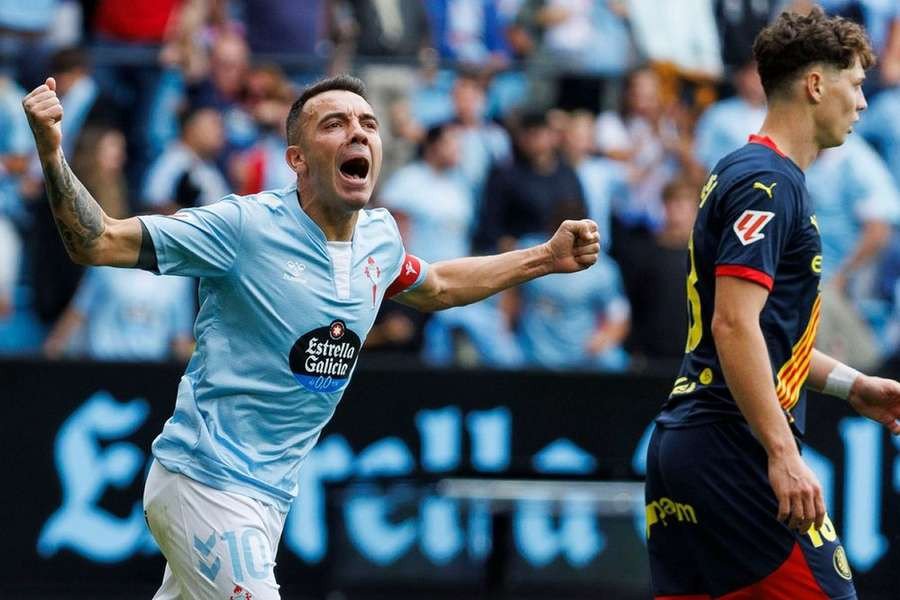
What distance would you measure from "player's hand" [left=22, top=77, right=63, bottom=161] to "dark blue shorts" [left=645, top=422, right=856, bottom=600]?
7.14 ft

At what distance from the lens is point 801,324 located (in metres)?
5.14

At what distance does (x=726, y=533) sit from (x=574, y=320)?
6.11 metres

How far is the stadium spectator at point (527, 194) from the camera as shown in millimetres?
11344

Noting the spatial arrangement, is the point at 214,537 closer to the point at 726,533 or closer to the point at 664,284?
the point at 726,533

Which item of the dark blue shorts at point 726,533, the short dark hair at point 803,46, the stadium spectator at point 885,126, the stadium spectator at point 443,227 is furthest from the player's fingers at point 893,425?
the stadium spectator at point 885,126

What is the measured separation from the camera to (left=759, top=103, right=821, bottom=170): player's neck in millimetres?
5176

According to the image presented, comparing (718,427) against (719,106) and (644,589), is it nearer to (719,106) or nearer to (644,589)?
(644,589)

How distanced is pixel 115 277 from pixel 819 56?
6.42 m

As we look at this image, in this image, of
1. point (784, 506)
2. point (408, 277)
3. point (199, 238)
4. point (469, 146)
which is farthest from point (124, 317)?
point (784, 506)

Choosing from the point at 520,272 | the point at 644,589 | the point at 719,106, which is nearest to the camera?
the point at 520,272

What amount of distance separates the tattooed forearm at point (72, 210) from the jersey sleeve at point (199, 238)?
0.76 feet

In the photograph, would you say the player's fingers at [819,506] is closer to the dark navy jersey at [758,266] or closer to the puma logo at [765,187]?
the dark navy jersey at [758,266]

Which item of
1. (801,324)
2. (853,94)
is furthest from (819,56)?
(801,324)

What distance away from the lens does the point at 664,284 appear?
36.0ft
